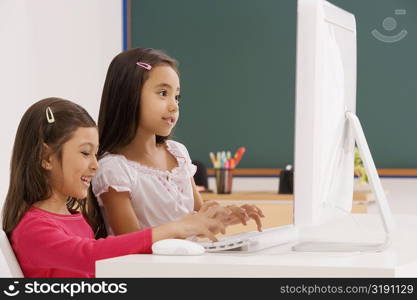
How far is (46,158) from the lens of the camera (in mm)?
1431

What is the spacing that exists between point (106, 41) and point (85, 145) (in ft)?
9.41

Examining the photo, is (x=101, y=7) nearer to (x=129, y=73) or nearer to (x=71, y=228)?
(x=129, y=73)

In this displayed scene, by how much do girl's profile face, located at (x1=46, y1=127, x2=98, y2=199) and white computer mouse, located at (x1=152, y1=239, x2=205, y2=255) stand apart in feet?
0.91

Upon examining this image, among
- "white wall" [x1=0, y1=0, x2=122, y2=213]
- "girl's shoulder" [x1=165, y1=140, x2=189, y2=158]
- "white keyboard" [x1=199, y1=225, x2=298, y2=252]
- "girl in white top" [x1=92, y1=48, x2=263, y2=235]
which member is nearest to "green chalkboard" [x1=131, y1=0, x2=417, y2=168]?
"white wall" [x1=0, y1=0, x2=122, y2=213]

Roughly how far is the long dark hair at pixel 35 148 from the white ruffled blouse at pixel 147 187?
0.54ft

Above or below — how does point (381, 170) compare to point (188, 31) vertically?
below

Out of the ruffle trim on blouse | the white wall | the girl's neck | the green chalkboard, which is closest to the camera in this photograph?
the girl's neck

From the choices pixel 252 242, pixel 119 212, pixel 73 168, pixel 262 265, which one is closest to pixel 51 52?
pixel 119 212

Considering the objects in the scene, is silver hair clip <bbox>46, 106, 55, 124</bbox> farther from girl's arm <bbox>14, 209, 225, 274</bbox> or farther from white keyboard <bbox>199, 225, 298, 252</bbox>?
white keyboard <bbox>199, 225, 298, 252</bbox>

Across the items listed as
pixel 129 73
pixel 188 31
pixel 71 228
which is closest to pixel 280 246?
pixel 71 228

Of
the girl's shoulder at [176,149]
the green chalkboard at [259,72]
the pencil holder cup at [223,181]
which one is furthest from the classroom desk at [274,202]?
the girl's shoulder at [176,149]

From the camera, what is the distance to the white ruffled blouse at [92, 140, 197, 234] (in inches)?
62.9

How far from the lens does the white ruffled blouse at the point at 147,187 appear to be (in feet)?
5.24

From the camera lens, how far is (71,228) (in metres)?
1.42
